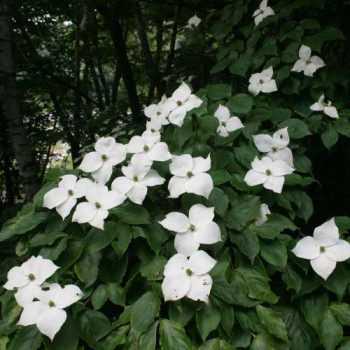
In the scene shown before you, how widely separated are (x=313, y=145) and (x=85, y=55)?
7.48 feet

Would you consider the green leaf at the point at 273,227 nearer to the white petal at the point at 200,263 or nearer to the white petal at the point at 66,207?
the white petal at the point at 200,263

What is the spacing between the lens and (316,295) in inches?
38.9

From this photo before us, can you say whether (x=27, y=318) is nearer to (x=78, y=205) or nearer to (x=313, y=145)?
(x=78, y=205)

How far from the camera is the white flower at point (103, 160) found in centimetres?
112

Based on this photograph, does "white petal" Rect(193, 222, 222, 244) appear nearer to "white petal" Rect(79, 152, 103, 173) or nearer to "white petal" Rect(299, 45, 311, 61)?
"white petal" Rect(79, 152, 103, 173)

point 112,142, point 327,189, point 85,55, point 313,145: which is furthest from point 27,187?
point 85,55

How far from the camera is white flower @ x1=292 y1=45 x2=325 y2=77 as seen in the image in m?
1.54

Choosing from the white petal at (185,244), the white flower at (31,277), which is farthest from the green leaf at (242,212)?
the white flower at (31,277)

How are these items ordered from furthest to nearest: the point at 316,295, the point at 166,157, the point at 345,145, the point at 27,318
A: 1. the point at 345,145
2. the point at 166,157
3. the point at 316,295
4. the point at 27,318

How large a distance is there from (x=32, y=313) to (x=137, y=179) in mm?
411

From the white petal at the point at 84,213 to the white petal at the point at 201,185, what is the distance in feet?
0.81

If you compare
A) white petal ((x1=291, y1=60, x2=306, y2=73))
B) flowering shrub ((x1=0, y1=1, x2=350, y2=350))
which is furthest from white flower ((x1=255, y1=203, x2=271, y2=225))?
white petal ((x1=291, y1=60, x2=306, y2=73))

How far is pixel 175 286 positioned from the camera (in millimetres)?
875

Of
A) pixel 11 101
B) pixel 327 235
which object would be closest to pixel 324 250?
pixel 327 235
